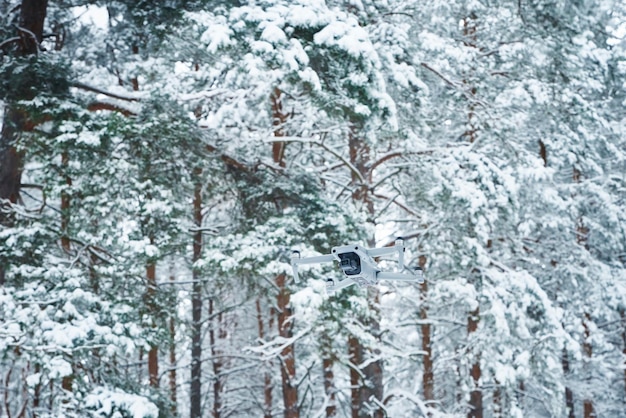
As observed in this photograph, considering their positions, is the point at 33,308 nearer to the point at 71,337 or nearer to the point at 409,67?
the point at 71,337

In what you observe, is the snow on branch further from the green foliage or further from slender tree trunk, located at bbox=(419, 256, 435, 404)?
the green foliage

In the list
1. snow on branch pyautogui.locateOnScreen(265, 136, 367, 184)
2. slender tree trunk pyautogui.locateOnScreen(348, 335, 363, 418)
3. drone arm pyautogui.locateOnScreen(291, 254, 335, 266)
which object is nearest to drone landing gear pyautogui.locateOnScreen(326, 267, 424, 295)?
drone arm pyautogui.locateOnScreen(291, 254, 335, 266)

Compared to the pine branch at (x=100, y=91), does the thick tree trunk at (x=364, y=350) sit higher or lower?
lower

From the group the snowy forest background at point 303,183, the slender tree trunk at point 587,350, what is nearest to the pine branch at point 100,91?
the snowy forest background at point 303,183

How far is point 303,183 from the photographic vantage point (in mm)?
8953

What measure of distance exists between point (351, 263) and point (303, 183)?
5.84 metres

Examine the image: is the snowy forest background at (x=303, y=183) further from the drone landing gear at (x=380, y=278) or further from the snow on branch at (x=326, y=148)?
the drone landing gear at (x=380, y=278)

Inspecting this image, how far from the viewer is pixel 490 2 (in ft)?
37.6

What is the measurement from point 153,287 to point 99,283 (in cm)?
69

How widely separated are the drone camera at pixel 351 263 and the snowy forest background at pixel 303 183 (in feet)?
12.8

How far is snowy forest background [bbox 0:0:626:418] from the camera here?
713 centimetres

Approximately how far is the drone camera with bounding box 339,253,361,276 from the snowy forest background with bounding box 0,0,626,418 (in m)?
3.92

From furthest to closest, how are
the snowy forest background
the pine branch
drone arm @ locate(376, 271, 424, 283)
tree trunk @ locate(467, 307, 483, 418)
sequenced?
tree trunk @ locate(467, 307, 483, 418), the pine branch, the snowy forest background, drone arm @ locate(376, 271, 424, 283)

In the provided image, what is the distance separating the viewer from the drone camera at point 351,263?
313 centimetres
